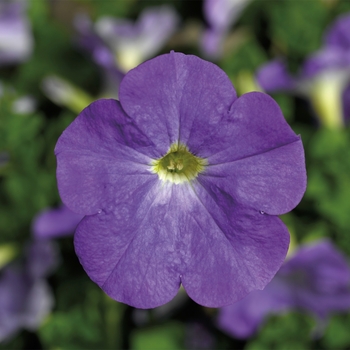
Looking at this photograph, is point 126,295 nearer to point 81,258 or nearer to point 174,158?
point 81,258

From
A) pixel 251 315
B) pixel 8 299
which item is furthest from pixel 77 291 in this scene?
pixel 251 315

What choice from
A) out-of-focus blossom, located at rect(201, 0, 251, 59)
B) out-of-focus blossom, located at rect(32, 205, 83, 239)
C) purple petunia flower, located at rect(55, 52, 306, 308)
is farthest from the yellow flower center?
out-of-focus blossom, located at rect(201, 0, 251, 59)

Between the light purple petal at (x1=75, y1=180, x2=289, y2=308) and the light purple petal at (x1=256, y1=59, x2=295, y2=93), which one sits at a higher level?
the light purple petal at (x1=256, y1=59, x2=295, y2=93)

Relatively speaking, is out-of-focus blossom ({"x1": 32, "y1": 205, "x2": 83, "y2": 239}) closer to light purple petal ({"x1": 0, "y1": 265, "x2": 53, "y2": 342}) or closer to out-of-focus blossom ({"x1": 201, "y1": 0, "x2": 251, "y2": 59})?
light purple petal ({"x1": 0, "y1": 265, "x2": 53, "y2": 342})

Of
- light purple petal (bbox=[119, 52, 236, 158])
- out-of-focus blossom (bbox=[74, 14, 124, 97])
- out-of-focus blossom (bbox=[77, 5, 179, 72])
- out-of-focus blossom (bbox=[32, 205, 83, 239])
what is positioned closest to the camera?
light purple petal (bbox=[119, 52, 236, 158])

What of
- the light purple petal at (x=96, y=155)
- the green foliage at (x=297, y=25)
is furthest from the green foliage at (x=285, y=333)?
the green foliage at (x=297, y=25)

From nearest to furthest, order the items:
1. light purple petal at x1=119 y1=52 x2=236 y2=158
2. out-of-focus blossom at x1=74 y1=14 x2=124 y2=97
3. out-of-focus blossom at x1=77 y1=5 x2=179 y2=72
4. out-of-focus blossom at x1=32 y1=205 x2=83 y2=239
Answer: light purple petal at x1=119 y1=52 x2=236 y2=158
out-of-focus blossom at x1=32 y1=205 x2=83 y2=239
out-of-focus blossom at x1=74 y1=14 x2=124 y2=97
out-of-focus blossom at x1=77 y1=5 x2=179 y2=72

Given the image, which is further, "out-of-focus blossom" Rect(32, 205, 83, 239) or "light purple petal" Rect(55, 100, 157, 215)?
"out-of-focus blossom" Rect(32, 205, 83, 239)
